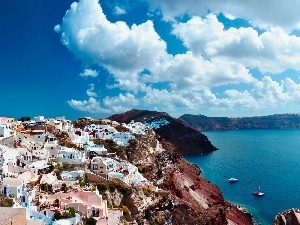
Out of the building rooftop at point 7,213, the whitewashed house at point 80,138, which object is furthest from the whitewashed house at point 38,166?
the building rooftop at point 7,213

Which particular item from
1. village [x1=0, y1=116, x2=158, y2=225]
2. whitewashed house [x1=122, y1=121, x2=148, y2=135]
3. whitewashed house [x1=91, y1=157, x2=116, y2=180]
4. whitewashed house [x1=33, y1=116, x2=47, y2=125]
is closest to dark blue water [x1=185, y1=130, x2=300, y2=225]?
whitewashed house [x1=122, y1=121, x2=148, y2=135]

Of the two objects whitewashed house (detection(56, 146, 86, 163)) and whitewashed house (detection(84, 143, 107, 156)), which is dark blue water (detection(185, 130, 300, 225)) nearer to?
whitewashed house (detection(84, 143, 107, 156))

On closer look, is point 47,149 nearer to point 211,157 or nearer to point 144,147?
point 144,147

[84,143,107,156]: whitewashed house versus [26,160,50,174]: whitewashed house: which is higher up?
[84,143,107,156]: whitewashed house

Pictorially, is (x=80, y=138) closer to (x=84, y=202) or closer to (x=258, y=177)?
(x=84, y=202)

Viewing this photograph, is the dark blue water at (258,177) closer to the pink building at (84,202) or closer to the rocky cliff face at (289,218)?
the rocky cliff face at (289,218)

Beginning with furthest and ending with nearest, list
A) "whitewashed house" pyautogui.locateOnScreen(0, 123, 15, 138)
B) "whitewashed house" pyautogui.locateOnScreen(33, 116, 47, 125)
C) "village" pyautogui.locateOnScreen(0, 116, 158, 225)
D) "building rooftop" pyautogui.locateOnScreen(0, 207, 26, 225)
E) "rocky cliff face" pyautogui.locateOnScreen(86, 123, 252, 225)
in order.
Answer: "whitewashed house" pyautogui.locateOnScreen(33, 116, 47, 125) → "whitewashed house" pyautogui.locateOnScreen(0, 123, 15, 138) → "rocky cliff face" pyautogui.locateOnScreen(86, 123, 252, 225) → "village" pyautogui.locateOnScreen(0, 116, 158, 225) → "building rooftop" pyautogui.locateOnScreen(0, 207, 26, 225)

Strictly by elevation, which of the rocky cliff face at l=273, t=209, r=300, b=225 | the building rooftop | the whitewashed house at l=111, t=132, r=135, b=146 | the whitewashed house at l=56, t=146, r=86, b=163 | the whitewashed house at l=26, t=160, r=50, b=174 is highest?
the whitewashed house at l=111, t=132, r=135, b=146

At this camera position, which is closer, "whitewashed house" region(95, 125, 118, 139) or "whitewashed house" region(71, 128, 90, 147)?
"whitewashed house" region(71, 128, 90, 147)
